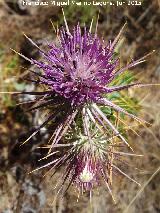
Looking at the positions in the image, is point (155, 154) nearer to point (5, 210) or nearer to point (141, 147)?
point (141, 147)

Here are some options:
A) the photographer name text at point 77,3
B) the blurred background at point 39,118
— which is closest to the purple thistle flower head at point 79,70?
the blurred background at point 39,118

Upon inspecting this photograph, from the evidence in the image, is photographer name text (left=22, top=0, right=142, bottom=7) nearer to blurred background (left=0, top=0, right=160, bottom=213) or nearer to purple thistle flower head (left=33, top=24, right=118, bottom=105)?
blurred background (left=0, top=0, right=160, bottom=213)

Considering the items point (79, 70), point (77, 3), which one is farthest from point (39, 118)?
point (79, 70)

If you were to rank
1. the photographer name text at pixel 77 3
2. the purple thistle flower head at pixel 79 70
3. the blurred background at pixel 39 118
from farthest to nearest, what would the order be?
the photographer name text at pixel 77 3 < the blurred background at pixel 39 118 < the purple thistle flower head at pixel 79 70

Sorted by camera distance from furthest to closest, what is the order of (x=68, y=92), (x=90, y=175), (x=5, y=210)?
(x=5, y=210)
(x=90, y=175)
(x=68, y=92)

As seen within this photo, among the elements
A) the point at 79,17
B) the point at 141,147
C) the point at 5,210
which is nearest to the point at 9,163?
the point at 5,210

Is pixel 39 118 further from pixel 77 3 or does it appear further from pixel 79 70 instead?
pixel 79 70

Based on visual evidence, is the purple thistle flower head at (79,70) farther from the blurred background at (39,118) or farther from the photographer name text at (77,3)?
the photographer name text at (77,3)

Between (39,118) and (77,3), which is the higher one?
(77,3)
